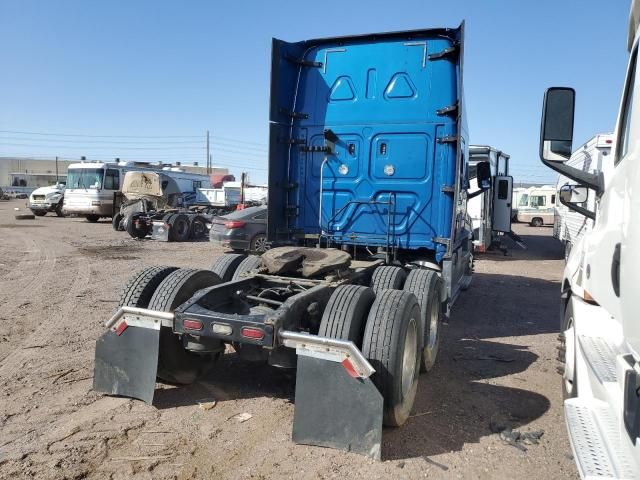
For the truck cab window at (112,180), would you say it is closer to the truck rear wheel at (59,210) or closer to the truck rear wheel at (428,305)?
the truck rear wheel at (59,210)

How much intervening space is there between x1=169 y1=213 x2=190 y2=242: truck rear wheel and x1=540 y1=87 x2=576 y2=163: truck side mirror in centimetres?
1683

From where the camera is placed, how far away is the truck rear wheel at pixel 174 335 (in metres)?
4.07

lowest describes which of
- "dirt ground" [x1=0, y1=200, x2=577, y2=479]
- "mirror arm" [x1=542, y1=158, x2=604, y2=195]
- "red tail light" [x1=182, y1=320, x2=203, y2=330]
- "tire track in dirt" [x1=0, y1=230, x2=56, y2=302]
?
"dirt ground" [x1=0, y1=200, x2=577, y2=479]

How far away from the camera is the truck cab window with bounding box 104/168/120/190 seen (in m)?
24.5

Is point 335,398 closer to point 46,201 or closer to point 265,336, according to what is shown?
point 265,336

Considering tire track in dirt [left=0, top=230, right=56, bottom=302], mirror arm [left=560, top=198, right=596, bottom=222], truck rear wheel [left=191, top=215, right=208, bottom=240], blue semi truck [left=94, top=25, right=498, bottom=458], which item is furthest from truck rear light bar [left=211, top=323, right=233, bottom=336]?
truck rear wheel [left=191, top=215, right=208, bottom=240]

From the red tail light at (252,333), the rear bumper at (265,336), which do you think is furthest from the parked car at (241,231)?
the red tail light at (252,333)

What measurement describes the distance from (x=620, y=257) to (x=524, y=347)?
4.50 m

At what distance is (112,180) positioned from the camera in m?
24.8

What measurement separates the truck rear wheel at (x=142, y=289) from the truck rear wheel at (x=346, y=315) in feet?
5.09

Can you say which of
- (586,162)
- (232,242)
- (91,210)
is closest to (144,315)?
(232,242)

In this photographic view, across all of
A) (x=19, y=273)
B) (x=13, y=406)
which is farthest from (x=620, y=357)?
(x=19, y=273)

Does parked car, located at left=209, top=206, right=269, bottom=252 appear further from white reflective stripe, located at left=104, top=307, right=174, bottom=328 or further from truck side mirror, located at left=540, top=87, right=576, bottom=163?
truck side mirror, located at left=540, top=87, right=576, bottom=163

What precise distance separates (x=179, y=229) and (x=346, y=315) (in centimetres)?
1627
